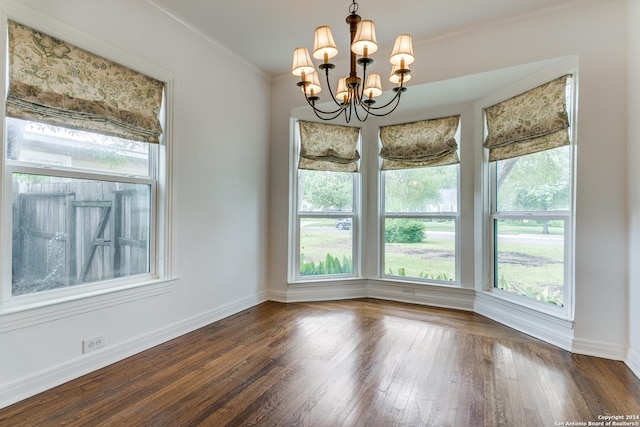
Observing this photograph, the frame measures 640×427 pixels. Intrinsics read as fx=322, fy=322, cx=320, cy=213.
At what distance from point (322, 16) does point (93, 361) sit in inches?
132

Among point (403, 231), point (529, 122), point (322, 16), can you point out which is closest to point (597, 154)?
→ point (529, 122)

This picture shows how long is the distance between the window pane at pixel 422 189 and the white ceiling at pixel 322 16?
1.57 m

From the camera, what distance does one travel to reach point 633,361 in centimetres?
240

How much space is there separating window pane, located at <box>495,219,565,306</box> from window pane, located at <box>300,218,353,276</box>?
182 centimetres

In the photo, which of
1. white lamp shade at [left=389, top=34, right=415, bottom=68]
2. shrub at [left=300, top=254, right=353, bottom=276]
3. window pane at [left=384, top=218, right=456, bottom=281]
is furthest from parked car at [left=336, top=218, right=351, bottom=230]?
white lamp shade at [left=389, top=34, right=415, bottom=68]

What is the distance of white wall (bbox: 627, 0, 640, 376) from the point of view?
2387 millimetres

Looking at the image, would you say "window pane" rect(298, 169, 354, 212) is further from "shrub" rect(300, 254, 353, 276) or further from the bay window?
the bay window

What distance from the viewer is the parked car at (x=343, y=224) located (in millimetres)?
4414

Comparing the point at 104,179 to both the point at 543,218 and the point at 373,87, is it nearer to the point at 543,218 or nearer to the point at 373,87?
the point at 373,87

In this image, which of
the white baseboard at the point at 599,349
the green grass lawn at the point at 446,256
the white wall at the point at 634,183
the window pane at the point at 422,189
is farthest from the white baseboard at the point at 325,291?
the white wall at the point at 634,183

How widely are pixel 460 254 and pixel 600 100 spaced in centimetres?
203

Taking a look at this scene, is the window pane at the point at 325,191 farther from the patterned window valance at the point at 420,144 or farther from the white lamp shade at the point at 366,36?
the white lamp shade at the point at 366,36

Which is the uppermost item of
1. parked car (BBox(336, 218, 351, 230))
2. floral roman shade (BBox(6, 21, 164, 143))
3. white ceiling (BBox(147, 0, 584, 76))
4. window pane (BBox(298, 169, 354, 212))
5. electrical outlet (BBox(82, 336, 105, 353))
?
white ceiling (BBox(147, 0, 584, 76))

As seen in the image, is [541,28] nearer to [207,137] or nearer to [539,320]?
[539,320]
